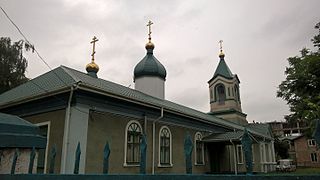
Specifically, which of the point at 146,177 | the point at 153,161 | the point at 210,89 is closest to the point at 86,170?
the point at 153,161

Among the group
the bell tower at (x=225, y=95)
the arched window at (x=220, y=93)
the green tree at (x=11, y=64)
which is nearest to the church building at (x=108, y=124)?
the green tree at (x=11, y=64)

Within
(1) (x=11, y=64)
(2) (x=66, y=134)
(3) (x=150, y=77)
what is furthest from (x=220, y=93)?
(2) (x=66, y=134)

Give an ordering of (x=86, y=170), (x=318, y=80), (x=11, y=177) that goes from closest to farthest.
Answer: (x=11, y=177), (x=86, y=170), (x=318, y=80)

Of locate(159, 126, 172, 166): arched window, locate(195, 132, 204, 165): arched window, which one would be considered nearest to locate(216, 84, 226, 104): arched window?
locate(195, 132, 204, 165): arched window

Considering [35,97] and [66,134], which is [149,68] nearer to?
[35,97]

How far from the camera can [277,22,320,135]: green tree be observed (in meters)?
16.7

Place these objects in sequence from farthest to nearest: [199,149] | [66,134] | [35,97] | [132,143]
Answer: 1. [199,149]
2. [132,143]
3. [35,97]
4. [66,134]

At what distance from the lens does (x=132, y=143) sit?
1252 cm

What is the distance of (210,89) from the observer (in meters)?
32.5

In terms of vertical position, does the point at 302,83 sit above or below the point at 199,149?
above

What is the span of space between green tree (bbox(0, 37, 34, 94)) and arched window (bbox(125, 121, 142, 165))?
1515cm

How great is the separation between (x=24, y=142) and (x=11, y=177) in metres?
0.44

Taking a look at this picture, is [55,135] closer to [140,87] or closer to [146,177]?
[146,177]

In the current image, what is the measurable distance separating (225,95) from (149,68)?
43.7 ft
